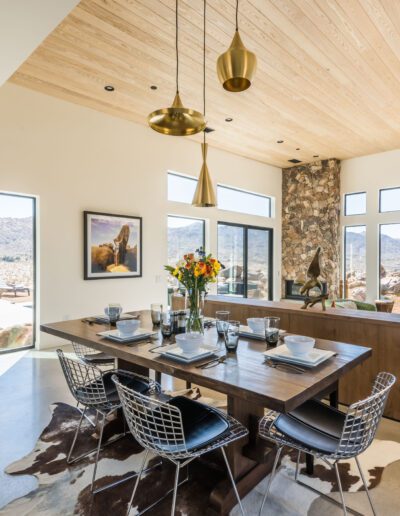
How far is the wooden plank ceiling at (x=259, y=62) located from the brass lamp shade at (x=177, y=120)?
1392 millimetres

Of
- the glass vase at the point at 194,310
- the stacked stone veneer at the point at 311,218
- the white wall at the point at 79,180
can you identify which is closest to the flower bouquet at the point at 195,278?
the glass vase at the point at 194,310

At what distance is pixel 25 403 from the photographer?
3.31m

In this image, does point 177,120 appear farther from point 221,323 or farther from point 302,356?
point 302,356

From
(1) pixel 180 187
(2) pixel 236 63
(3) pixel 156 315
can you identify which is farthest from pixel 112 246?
(2) pixel 236 63

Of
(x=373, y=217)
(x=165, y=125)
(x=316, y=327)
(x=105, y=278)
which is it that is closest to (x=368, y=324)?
(x=316, y=327)

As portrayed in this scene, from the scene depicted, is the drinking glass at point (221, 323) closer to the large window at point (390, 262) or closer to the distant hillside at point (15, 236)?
the distant hillside at point (15, 236)

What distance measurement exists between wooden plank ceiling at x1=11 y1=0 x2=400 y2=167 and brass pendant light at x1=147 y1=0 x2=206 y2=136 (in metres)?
1.32

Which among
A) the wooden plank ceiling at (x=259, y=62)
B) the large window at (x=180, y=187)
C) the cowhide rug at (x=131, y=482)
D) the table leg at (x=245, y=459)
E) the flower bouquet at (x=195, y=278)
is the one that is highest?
the wooden plank ceiling at (x=259, y=62)

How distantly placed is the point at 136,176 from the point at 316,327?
13.2 feet

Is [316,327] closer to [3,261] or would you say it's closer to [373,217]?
[3,261]

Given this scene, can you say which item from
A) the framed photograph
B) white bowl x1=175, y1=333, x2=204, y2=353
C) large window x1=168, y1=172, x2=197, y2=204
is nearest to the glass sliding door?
the framed photograph

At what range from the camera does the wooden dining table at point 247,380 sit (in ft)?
5.11

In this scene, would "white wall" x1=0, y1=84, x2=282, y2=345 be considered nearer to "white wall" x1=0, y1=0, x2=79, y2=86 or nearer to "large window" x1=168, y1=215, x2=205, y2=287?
"large window" x1=168, y1=215, x2=205, y2=287

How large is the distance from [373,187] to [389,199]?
0.42 metres
